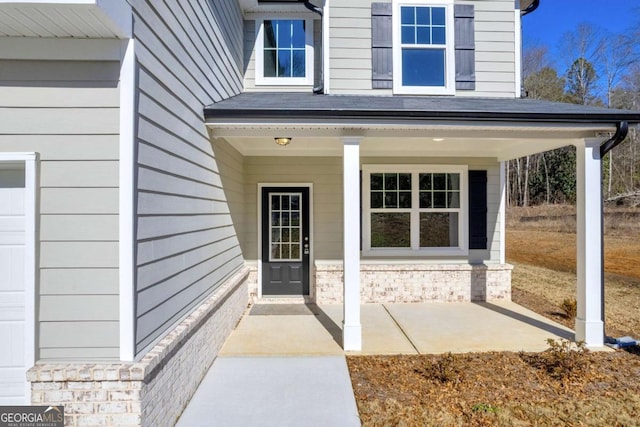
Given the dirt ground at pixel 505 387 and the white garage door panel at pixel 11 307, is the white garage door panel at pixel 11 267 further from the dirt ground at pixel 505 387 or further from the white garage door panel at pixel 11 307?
the dirt ground at pixel 505 387

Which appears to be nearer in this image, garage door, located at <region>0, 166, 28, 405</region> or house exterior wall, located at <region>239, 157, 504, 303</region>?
garage door, located at <region>0, 166, 28, 405</region>

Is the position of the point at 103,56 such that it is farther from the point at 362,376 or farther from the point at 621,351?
the point at 621,351

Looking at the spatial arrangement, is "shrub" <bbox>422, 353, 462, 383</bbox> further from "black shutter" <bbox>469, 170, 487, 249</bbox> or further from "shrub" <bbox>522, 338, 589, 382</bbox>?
"black shutter" <bbox>469, 170, 487, 249</bbox>

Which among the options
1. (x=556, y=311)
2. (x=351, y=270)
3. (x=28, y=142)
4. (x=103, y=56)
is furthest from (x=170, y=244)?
(x=556, y=311)

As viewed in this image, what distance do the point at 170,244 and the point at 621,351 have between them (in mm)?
5160

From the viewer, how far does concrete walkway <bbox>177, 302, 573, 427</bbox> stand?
9.71 ft

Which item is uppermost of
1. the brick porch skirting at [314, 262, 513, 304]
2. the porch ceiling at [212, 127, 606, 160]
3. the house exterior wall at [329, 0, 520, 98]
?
the house exterior wall at [329, 0, 520, 98]

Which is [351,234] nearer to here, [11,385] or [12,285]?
[12,285]

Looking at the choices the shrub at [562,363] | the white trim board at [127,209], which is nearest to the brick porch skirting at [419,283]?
the shrub at [562,363]

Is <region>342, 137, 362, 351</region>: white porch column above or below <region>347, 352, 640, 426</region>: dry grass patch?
above

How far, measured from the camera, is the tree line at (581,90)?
20.2 meters

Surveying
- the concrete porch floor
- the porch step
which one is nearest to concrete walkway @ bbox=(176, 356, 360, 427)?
the concrete porch floor

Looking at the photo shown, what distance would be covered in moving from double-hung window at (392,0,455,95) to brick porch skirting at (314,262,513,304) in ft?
10.2

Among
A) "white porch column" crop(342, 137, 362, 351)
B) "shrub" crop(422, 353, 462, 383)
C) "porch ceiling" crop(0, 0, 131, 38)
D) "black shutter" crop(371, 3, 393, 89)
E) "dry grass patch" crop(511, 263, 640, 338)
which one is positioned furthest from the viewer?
"black shutter" crop(371, 3, 393, 89)
